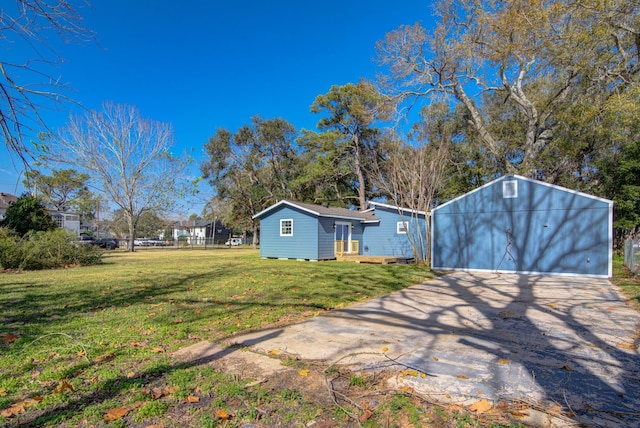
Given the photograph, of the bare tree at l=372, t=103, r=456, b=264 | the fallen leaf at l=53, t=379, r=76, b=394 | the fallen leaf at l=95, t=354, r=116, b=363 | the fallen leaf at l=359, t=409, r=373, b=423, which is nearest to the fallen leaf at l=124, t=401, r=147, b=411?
the fallen leaf at l=53, t=379, r=76, b=394

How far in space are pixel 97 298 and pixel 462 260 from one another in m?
11.5

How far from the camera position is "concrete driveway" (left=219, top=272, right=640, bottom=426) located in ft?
9.14

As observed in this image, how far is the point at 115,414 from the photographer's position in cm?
241

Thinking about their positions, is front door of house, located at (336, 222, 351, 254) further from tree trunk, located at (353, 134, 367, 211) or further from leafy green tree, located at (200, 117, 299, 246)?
leafy green tree, located at (200, 117, 299, 246)

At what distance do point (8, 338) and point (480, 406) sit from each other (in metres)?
5.02

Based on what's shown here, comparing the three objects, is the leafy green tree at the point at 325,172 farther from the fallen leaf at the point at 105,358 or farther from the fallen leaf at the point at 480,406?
the fallen leaf at the point at 480,406

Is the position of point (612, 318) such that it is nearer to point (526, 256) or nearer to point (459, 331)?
point (459, 331)

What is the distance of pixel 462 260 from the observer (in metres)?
13.1

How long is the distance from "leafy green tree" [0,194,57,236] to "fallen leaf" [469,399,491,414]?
70.9 feet

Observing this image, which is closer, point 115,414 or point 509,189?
point 115,414

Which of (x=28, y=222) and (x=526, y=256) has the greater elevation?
(x=28, y=222)

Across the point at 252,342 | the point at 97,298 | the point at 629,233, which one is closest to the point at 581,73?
the point at 629,233

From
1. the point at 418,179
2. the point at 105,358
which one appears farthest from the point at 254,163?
the point at 105,358

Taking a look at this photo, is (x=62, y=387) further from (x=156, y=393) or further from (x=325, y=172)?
(x=325, y=172)
